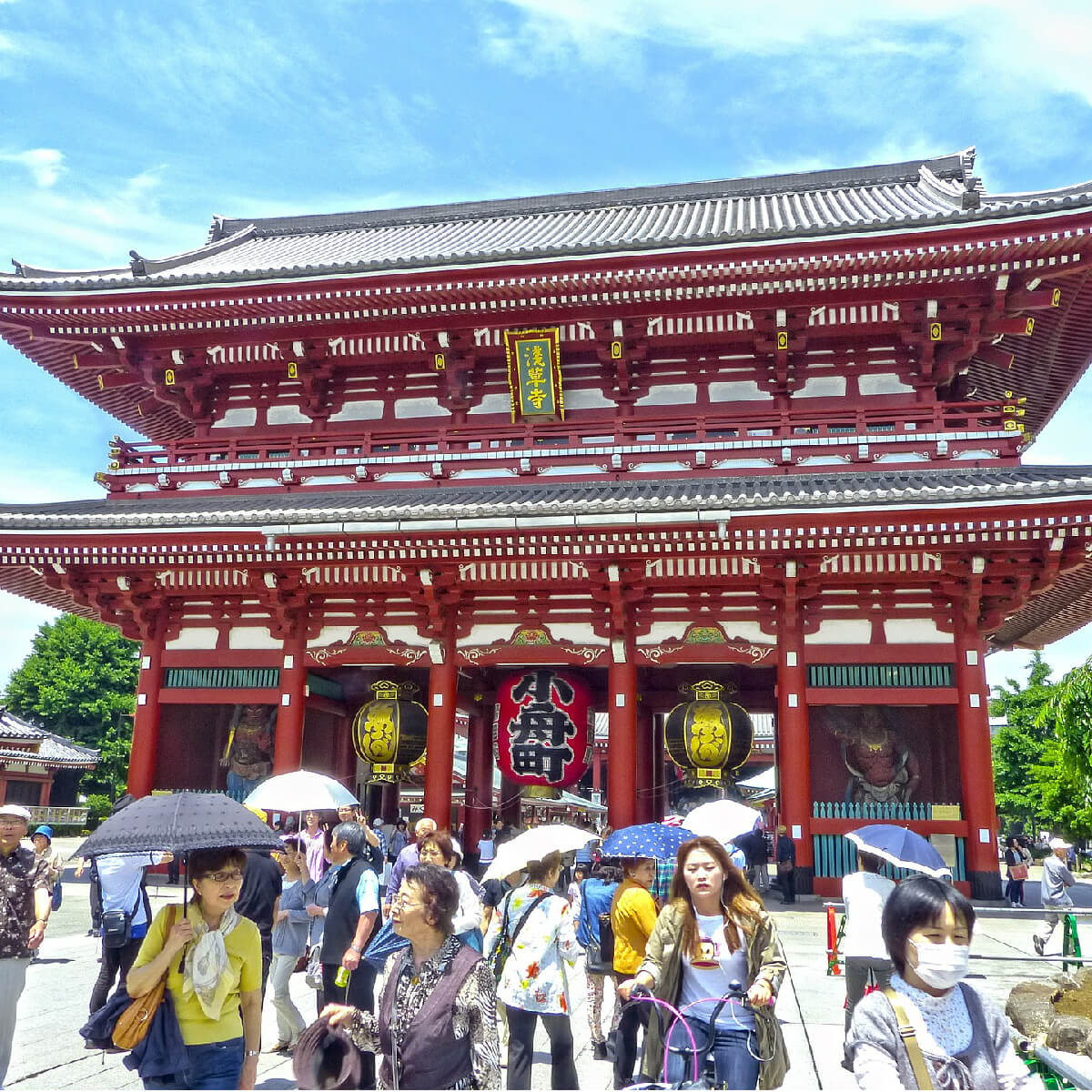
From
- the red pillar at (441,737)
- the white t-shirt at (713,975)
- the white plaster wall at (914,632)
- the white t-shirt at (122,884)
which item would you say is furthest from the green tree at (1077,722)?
the white t-shirt at (122,884)

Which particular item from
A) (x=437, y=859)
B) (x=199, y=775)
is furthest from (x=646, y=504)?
(x=199, y=775)

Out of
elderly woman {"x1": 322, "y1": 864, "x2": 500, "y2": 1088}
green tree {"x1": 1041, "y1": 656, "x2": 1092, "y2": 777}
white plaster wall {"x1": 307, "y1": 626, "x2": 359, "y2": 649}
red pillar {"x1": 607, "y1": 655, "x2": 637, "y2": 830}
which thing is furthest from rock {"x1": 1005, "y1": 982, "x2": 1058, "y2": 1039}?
white plaster wall {"x1": 307, "y1": 626, "x2": 359, "y2": 649}

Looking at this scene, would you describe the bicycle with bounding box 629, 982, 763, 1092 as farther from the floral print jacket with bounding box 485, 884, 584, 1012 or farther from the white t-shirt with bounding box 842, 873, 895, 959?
the white t-shirt with bounding box 842, 873, 895, 959

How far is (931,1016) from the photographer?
3.04 m

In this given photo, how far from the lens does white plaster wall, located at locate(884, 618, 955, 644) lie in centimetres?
1395

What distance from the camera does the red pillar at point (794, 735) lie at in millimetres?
13320

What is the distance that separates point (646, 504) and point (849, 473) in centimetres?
354

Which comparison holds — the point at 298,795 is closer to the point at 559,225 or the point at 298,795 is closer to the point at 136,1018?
the point at 136,1018

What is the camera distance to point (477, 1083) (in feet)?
11.9

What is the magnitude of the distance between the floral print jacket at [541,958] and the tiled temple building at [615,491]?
789cm

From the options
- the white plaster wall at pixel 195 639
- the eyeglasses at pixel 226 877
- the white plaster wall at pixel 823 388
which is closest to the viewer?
the eyeglasses at pixel 226 877

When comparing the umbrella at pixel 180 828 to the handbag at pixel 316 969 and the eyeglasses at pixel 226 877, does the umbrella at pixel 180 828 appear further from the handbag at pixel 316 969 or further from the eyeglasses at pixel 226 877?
the handbag at pixel 316 969

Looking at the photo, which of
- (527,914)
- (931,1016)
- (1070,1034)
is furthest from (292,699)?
(931,1016)

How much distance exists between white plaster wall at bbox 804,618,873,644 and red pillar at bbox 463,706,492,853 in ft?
25.7
